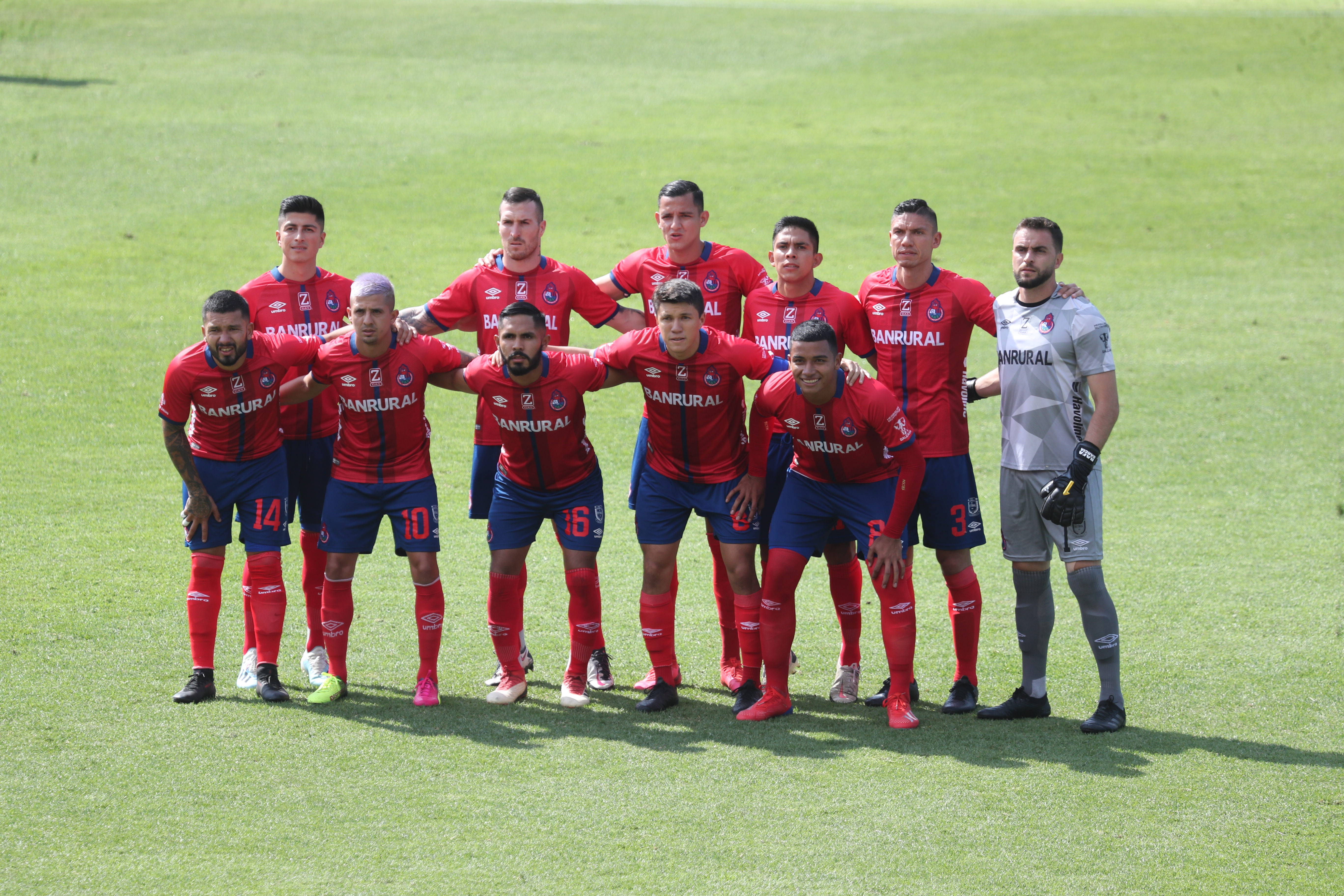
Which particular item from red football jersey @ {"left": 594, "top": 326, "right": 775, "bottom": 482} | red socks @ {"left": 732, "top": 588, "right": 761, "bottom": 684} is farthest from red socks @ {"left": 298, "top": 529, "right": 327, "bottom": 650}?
red socks @ {"left": 732, "top": 588, "right": 761, "bottom": 684}

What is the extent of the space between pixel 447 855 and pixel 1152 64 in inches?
1097

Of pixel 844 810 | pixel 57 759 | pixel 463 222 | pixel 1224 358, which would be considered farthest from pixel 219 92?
pixel 844 810

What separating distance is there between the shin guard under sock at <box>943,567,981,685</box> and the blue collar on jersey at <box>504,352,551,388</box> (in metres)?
2.36

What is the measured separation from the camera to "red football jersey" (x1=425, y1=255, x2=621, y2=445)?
7.52 meters

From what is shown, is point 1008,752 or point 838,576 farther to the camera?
point 838,576

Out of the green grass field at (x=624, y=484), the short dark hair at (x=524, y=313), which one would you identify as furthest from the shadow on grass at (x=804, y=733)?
the short dark hair at (x=524, y=313)

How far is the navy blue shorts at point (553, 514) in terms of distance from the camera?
274 inches

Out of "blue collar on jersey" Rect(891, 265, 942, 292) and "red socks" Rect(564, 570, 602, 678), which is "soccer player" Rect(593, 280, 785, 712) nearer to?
"red socks" Rect(564, 570, 602, 678)

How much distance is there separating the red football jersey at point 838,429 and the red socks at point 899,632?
22.7 inches

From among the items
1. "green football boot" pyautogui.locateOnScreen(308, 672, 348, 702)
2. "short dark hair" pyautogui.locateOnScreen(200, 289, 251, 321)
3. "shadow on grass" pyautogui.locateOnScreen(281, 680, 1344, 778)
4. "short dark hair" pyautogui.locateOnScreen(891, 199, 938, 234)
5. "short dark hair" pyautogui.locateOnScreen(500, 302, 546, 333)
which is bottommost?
"shadow on grass" pyautogui.locateOnScreen(281, 680, 1344, 778)

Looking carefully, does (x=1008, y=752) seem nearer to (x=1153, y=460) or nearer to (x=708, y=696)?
(x=708, y=696)

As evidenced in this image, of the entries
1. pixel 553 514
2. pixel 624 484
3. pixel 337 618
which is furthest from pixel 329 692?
pixel 624 484

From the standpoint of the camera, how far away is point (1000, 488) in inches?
270

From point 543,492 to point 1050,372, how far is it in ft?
8.71
